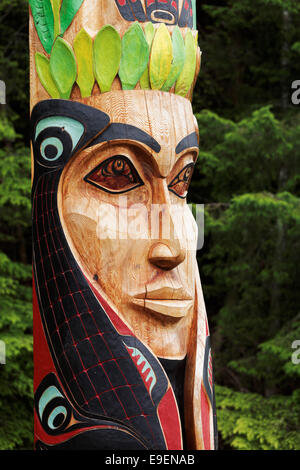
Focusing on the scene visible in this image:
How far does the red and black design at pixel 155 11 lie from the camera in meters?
2.82

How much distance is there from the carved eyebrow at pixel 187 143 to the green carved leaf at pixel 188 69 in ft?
0.72

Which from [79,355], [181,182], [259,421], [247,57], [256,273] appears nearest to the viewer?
[79,355]

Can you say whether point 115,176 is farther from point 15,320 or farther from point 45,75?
point 15,320

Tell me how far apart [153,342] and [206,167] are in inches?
235

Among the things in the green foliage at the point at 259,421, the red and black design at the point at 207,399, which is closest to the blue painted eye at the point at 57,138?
the red and black design at the point at 207,399

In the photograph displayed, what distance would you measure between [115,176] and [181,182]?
1.24 ft

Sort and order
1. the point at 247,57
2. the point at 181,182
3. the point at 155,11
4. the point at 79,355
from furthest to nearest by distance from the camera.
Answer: the point at 247,57 → the point at 181,182 → the point at 155,11 → the point at 79,355

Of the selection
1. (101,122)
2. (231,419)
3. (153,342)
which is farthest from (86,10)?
(231,419)

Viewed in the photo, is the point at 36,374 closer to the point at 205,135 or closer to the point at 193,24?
the point at 193,24

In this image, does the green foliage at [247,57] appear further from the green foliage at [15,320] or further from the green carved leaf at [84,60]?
the green carved leaf at [84,60]

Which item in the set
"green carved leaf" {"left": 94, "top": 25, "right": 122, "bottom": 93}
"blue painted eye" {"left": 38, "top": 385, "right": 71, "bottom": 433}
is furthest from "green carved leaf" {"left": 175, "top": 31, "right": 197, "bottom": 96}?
"blue painted eye" {"left": 38, "top": 385, "right": 71, "bottom": 433}

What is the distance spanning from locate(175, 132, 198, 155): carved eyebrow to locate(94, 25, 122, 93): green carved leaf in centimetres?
43

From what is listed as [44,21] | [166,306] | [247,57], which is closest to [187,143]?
[166,306]

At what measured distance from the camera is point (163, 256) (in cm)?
274
